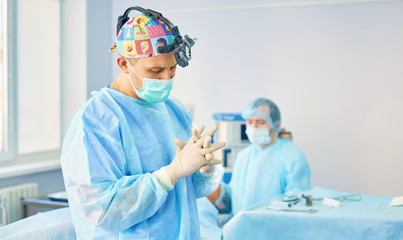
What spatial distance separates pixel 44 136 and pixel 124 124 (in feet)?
8.72

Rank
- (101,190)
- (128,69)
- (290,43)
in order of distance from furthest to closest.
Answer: (290,43), (128,69), (101,190)

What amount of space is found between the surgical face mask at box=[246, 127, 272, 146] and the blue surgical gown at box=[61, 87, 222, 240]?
175cm

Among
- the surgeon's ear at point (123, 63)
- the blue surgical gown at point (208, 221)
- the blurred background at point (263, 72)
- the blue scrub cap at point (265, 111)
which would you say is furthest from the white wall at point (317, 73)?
the surgeon's ear at point (123, 63)

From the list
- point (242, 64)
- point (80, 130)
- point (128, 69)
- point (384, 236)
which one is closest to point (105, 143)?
point (80, 130)

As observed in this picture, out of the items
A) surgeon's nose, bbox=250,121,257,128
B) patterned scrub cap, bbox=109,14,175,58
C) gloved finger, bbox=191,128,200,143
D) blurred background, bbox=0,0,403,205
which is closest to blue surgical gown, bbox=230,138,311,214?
surgeon's nose, bbox=250,121,257,128

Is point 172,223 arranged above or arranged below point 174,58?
below

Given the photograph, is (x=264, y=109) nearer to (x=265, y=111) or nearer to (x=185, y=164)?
(x=265, y=111)

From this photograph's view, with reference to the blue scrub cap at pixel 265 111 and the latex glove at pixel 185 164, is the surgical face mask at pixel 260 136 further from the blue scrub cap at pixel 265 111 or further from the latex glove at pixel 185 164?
the latex glove at pixel 185 164

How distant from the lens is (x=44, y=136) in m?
3.76

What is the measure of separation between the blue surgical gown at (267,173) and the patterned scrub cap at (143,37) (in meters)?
1.85

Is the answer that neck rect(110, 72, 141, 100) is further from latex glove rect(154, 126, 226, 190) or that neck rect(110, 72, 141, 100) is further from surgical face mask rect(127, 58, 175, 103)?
latex glove rect(154, 126, 226, 190)

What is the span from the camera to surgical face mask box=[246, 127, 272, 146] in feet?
10.5

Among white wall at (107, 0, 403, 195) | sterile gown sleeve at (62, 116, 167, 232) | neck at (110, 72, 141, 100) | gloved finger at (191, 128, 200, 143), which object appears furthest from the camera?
white wall at (107, 0, 403, 195)

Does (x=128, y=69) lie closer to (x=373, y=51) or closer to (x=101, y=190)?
(x=101, y=190)
